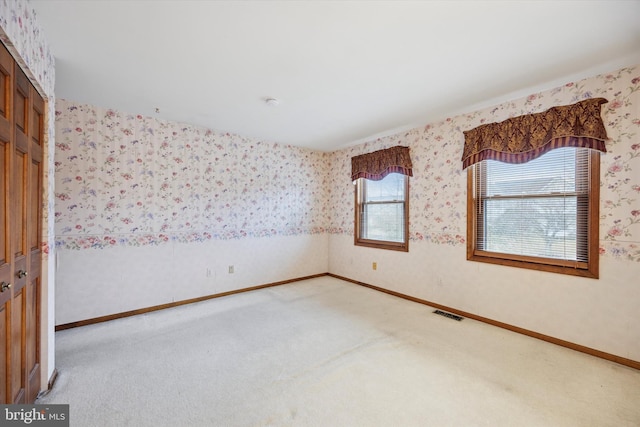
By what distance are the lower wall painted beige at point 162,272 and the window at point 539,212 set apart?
286 centimetres

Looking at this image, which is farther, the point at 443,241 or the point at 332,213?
the point at 332,213

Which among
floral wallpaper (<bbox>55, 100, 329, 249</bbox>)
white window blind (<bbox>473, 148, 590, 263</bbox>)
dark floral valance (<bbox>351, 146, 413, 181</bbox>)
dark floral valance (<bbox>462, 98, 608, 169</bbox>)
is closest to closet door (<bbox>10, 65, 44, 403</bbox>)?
floral wallpaper (<bbox>55, 100, 329, 249</bbox>)

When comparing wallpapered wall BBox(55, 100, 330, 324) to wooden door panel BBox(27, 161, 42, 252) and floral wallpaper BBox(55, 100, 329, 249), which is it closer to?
floral wallpaper BBox(55, 100, 329, 249)

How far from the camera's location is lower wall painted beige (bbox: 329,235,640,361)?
2.29m

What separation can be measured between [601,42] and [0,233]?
3.82 metres

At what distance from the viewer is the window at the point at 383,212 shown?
4.09 metres

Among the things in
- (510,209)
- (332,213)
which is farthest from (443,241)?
(332,213)

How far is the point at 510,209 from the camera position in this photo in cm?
300

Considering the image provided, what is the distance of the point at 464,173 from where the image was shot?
328cm

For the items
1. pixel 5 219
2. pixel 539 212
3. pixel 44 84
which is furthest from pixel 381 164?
pixel 5 219

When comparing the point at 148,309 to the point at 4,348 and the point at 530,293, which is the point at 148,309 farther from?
the point at 530,293

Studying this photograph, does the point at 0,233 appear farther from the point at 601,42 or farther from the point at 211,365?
the point at 601,42

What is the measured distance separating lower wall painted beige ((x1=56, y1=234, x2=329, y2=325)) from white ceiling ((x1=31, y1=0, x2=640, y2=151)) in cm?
173

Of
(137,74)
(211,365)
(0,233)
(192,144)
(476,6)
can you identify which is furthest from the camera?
(192,144)
